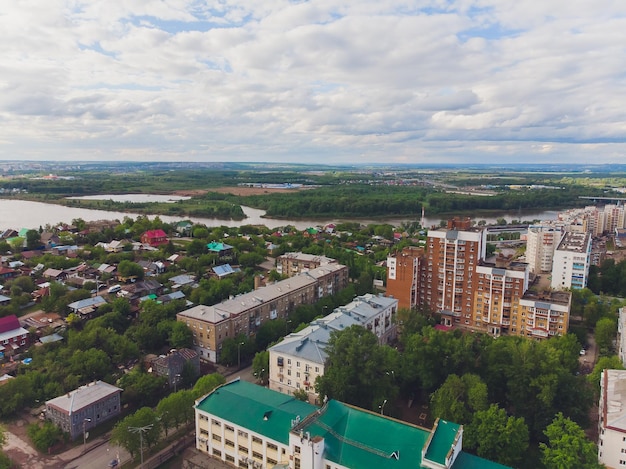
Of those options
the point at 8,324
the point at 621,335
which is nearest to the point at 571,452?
the point at 621,335

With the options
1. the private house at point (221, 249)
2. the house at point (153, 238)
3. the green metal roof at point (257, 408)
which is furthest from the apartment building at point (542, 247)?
the house at point (153, 238)

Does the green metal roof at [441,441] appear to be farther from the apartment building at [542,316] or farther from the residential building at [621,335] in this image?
the apartment building at [542,316]

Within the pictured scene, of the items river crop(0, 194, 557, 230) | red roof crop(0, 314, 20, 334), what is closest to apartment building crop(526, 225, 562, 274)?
river crop(0, 194, 557, 230)

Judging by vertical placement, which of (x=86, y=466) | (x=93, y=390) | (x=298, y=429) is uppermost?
(x=298, y=429)

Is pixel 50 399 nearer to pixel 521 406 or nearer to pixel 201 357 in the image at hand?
pixel 201 357

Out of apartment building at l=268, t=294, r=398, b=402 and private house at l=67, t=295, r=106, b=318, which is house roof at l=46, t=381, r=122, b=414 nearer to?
apartment building at l=268, t=294, r=398, b=402

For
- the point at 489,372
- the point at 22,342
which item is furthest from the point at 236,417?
the point at 22,342
